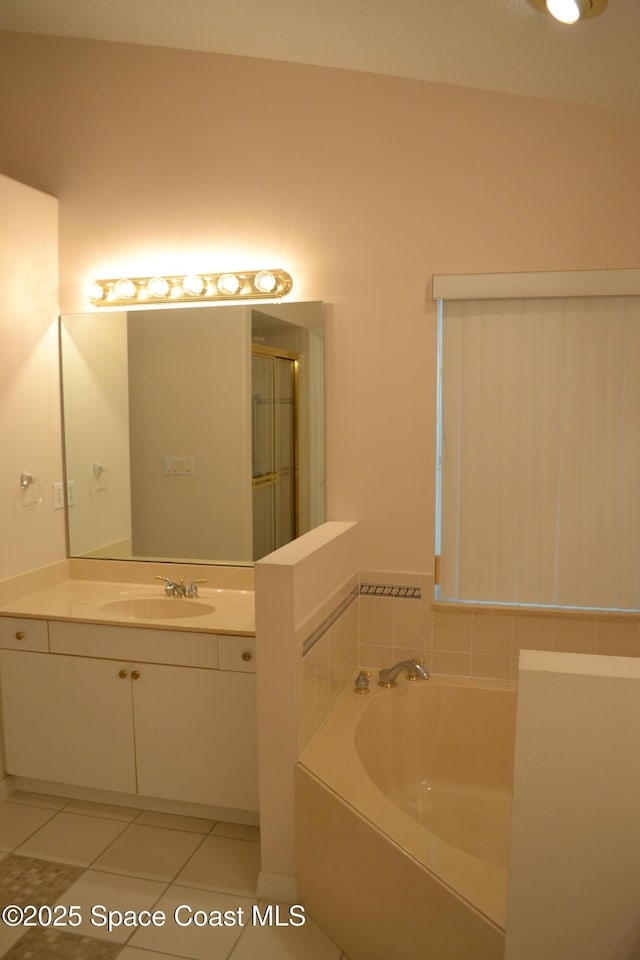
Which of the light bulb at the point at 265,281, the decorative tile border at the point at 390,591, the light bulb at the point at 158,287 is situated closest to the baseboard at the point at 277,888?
the decorative tile border at the point at 390,591

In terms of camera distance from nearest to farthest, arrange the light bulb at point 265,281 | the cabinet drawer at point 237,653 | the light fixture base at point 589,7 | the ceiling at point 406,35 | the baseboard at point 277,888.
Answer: the light fixture base at point 589,7
the ceiling at point 406,35
the baseboard at point 277,888
the cabinet drawer at point 237,653
the light bulb at point 265,281

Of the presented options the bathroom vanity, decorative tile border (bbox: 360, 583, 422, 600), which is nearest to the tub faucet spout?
decorative tile border (bbox: 360, 583, 422, 600)

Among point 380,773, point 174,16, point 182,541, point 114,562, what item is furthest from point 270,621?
point 174,16

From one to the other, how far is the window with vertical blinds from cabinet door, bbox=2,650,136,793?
135 centimetres

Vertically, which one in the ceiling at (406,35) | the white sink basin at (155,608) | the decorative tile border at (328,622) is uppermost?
the ceiling at (406,35)

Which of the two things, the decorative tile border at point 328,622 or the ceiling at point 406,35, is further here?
the decorative tile border at point 328,622

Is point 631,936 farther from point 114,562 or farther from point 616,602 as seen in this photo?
point 114,562

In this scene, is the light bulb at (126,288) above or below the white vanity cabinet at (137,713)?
above

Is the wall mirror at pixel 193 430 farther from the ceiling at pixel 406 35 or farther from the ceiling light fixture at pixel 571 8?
the ceiling light fixture at pixel 571 8

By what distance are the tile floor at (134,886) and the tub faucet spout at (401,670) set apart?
70 centimetres

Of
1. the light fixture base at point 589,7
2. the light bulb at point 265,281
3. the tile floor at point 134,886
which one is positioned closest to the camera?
the light fixture base at point 589,7

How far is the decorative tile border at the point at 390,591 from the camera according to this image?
2822 mm

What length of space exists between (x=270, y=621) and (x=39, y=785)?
4.64 ft

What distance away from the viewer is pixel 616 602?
104 inches
